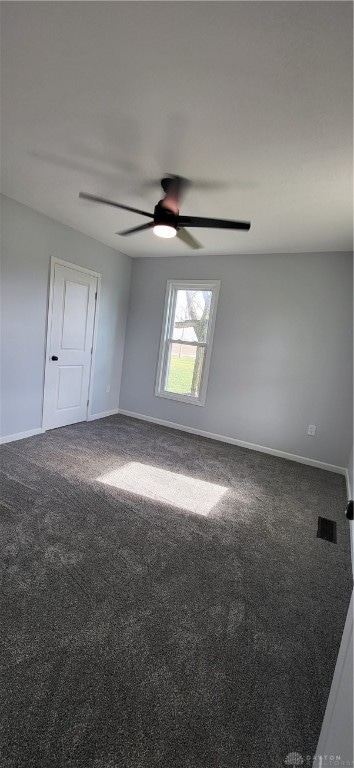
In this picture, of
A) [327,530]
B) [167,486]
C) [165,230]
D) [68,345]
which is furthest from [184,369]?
[327,530]

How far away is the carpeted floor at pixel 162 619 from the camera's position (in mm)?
1057

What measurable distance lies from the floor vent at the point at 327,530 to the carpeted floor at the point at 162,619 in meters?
0.05

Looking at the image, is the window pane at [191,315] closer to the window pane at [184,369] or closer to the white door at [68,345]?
the window pane at [184,369]

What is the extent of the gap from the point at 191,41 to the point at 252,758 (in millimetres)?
2665

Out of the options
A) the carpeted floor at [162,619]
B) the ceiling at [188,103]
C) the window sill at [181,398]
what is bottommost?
the carpeted floor at [162,619]

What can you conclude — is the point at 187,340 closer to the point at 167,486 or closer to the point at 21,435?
the point at 167,486

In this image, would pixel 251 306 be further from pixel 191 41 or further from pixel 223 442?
pixel 191 41

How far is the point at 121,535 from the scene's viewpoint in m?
2.08

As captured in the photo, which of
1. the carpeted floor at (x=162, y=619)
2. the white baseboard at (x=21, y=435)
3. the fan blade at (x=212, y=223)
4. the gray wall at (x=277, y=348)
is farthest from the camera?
the gray wall at (x=277, y=348)

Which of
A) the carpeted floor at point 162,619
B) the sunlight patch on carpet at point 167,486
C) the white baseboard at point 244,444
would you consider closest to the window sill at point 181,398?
the white baseboard at point 244,444

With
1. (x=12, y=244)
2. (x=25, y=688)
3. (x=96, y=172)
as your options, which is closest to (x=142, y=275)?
(x=12, y=244)

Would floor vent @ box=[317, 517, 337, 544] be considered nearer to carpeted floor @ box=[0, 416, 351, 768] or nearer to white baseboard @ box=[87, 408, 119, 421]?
carpeted floor @ box=[0, 416, 351, 768]

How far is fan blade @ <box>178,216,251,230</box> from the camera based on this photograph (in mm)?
2115

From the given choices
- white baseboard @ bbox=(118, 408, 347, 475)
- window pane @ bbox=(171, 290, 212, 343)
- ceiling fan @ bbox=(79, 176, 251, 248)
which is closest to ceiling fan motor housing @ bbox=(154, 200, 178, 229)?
ceiling fan @ bbox=(79, 176, 251, 248)
